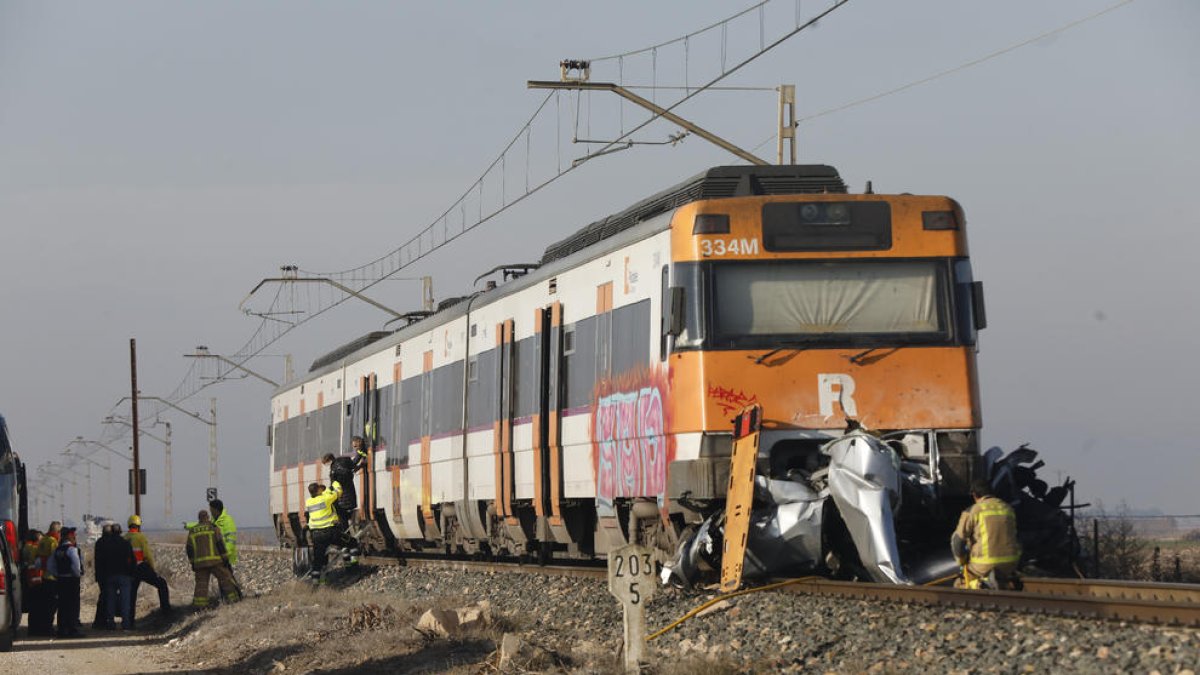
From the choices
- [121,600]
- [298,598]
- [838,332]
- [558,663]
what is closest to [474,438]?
[298,598]

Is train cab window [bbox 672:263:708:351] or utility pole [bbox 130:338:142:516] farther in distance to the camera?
utility pole [bbox 130:338:142:516]

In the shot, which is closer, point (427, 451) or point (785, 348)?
point (785, 348)

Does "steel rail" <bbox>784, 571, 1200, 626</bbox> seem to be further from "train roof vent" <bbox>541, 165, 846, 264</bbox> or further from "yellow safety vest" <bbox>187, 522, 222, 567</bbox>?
"yellow safety vest" <bbox>187, 522, 222, 567</bbox>

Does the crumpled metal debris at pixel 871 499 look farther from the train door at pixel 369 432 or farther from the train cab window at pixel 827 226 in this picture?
the train door at pixel 369 432

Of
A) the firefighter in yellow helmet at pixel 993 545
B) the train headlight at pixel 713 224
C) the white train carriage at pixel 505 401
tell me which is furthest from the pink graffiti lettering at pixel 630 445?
the firefighter in yellow helmet at pixel 993 545

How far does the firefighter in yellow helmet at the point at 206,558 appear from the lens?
22.4 meters

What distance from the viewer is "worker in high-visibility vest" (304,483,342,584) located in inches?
948

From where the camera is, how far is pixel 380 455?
89.8 ft

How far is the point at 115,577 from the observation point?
21953mm

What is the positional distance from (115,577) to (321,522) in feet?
10.5

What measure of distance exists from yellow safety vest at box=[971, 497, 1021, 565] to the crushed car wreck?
712mm

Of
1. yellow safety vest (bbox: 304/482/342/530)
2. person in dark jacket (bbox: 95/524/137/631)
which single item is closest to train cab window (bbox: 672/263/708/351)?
person in dark jacket (bbox: 95/524/137/631)

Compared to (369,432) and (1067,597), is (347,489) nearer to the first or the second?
(369,432)

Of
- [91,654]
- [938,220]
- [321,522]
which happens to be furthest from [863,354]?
[321,522]
